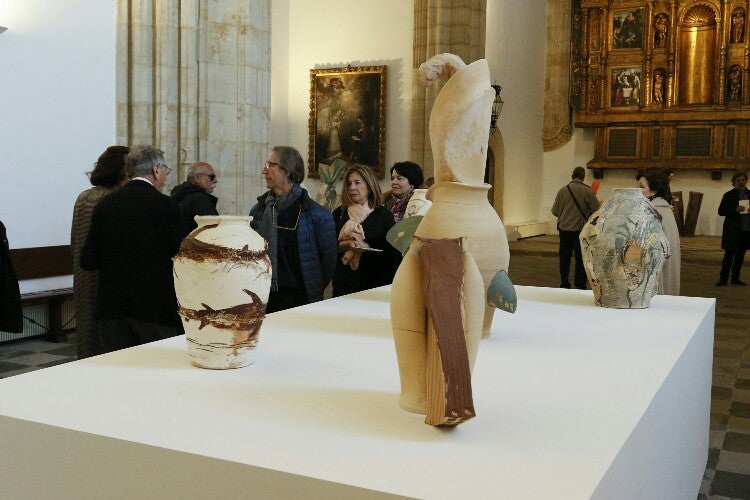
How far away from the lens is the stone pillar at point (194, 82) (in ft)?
26.2

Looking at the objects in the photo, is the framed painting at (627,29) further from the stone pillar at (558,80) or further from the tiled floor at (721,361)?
the tiled floor at (721,361)

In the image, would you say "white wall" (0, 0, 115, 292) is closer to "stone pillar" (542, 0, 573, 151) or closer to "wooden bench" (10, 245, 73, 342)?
"wooden bench" (10, 245, 73, 342)

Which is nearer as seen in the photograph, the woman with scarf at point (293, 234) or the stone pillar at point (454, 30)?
the woman with scarf at point (293, 234)

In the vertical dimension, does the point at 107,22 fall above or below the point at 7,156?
above

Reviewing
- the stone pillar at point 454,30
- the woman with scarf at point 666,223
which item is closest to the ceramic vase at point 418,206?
the woman with scarf at point 666,223

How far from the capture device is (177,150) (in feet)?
26.6

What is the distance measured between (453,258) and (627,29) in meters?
19.3

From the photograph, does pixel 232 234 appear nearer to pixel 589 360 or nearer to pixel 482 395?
pixel 482 395

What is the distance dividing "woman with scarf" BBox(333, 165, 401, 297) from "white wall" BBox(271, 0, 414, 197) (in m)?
9.76

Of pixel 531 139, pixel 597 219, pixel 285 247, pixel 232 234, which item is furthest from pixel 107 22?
pixel 531 139

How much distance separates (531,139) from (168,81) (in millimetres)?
13220

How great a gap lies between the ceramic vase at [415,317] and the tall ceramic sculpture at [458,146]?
23.5 inches

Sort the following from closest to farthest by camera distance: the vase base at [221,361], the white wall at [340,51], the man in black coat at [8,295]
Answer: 1. the vase base at [221,361]
2. the man in black coat at [8,295]
3. the white wall at [340,51]

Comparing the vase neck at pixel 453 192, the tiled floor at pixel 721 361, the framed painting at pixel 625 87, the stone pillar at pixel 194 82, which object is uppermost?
the framed painting at pixel 625 87
